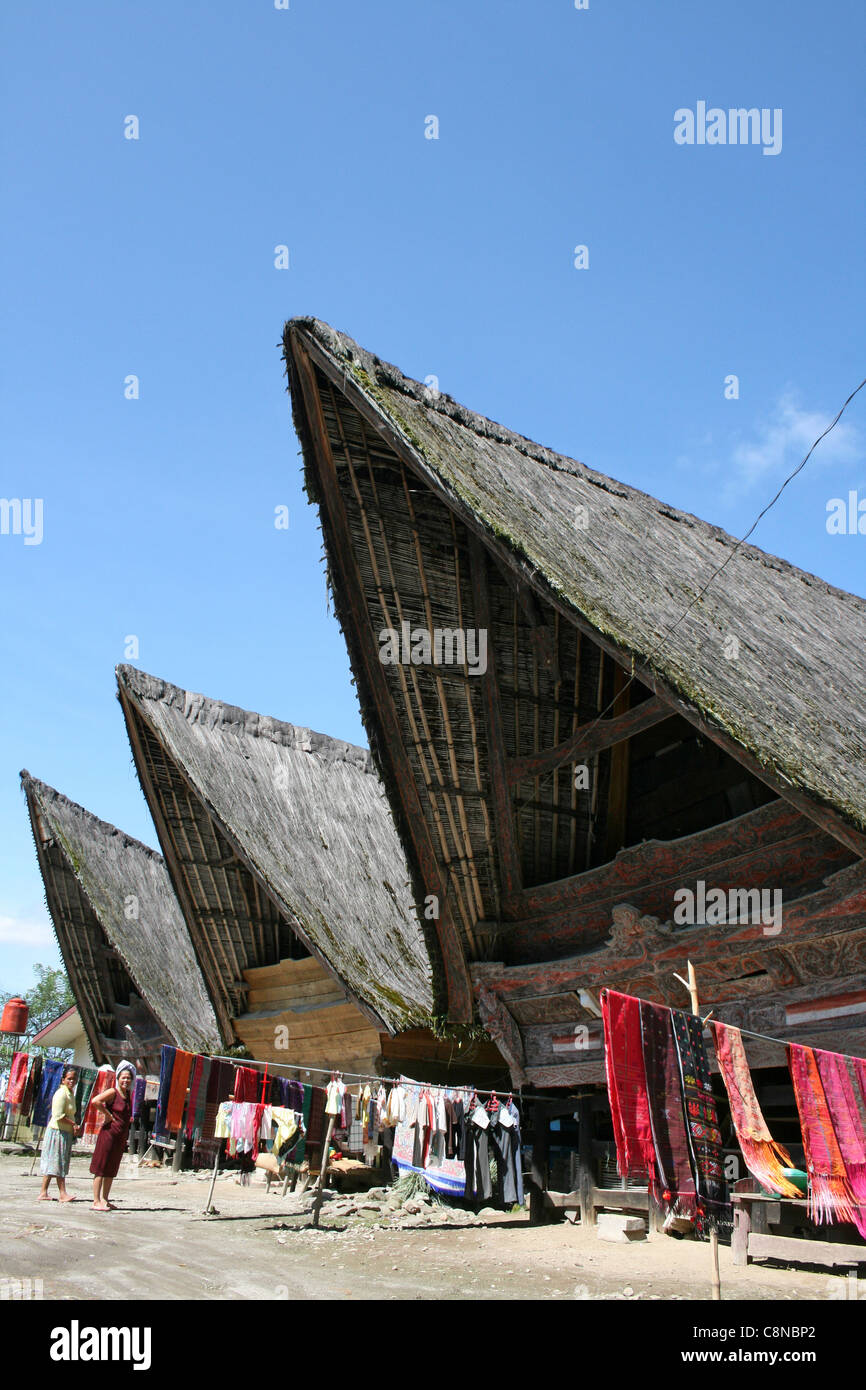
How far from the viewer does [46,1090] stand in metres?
15.8

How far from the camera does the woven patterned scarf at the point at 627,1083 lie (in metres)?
4.87

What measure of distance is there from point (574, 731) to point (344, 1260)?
15.3 feet

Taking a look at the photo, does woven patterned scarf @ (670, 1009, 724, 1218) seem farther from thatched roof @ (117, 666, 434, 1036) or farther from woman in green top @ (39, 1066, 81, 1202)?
woman in green top @ (39, 1066, 81, 1202)

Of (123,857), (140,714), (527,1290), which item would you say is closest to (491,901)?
(527,1290)

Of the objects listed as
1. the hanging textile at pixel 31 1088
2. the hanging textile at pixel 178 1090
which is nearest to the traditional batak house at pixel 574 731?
the hanging textile at pixel 178 1090

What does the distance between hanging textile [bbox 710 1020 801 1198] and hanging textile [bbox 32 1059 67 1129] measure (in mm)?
12901

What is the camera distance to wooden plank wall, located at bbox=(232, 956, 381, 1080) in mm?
13367

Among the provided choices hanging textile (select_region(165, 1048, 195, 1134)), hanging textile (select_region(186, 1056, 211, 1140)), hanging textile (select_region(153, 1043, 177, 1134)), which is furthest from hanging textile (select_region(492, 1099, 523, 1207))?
hanging textile (select_region(153, 1043, 177, 1134))

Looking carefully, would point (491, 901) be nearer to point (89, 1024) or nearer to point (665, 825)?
point (665, 825)

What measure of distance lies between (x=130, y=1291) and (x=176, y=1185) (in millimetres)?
10145

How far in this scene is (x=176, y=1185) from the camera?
14.4 meters
